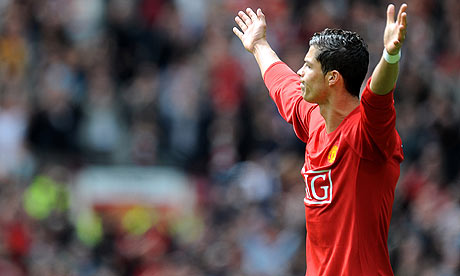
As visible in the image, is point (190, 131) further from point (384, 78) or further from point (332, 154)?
point (384, 78)

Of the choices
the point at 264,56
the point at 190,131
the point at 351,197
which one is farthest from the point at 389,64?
the point at 190,131

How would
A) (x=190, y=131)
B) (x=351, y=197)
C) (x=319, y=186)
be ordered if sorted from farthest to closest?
(x=190, y=131), (x=319, y=186), (x=351, y=197)

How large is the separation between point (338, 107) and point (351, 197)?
48cm

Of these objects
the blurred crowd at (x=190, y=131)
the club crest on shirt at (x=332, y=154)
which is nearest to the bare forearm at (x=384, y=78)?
the club crest on shirt at (x=332, y=154)

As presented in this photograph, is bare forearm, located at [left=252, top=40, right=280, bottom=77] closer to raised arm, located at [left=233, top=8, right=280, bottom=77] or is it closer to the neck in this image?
raised arm, located at [left=233, top=8, right=280, bottom=77]

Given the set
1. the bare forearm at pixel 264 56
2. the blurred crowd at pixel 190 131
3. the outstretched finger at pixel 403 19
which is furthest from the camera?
the blurred crowd at pixel 190 131

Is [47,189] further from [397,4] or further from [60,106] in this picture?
[397,4]

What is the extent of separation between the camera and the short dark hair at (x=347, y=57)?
14.0 ft

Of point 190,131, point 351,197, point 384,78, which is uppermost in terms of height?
point 384,78

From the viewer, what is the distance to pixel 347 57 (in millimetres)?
4262

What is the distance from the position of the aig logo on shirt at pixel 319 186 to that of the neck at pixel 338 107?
0.80ft

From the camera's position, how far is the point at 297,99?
16.1ft

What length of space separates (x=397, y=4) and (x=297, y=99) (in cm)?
872

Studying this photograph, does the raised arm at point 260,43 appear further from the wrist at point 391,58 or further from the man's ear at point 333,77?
the wrist at point 391,58
